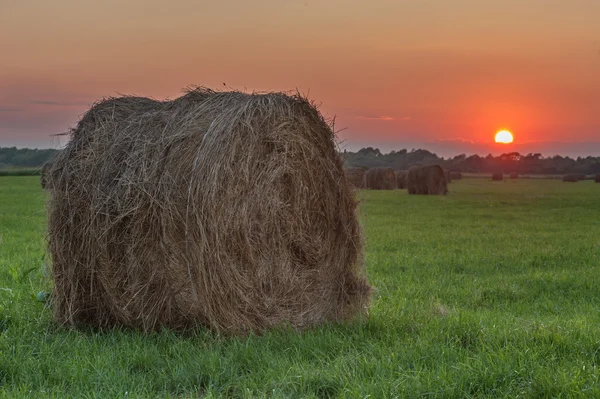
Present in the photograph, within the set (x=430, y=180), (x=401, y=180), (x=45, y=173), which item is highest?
(x=45, y=173)

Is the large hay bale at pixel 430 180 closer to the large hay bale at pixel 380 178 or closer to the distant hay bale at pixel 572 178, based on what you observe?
the large hay bale at pixel 380 178

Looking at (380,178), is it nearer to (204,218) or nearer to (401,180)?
(401,180)

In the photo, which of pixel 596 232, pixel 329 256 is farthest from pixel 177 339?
pixel 596 232

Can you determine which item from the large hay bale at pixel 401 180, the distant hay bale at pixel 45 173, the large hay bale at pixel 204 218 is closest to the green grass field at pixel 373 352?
the large hay bale at pixel 204 218

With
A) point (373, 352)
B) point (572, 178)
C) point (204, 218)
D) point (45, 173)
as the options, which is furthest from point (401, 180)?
point (373, 352)

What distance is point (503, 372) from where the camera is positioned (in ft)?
17.0

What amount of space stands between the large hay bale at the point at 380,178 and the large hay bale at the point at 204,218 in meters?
→ 35.0

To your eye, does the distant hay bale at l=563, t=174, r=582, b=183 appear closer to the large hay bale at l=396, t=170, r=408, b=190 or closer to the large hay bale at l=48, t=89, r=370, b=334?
the large hay bale at l=396, t=170, r=408, b=190

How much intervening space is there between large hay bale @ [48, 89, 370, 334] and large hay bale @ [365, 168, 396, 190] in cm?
3496

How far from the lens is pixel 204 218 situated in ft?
20.4

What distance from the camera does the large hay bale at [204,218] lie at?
636 centimetres

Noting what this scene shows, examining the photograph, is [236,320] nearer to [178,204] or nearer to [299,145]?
[178,204]

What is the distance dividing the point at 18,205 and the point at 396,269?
18.1m

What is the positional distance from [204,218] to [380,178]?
3701 centimetres
